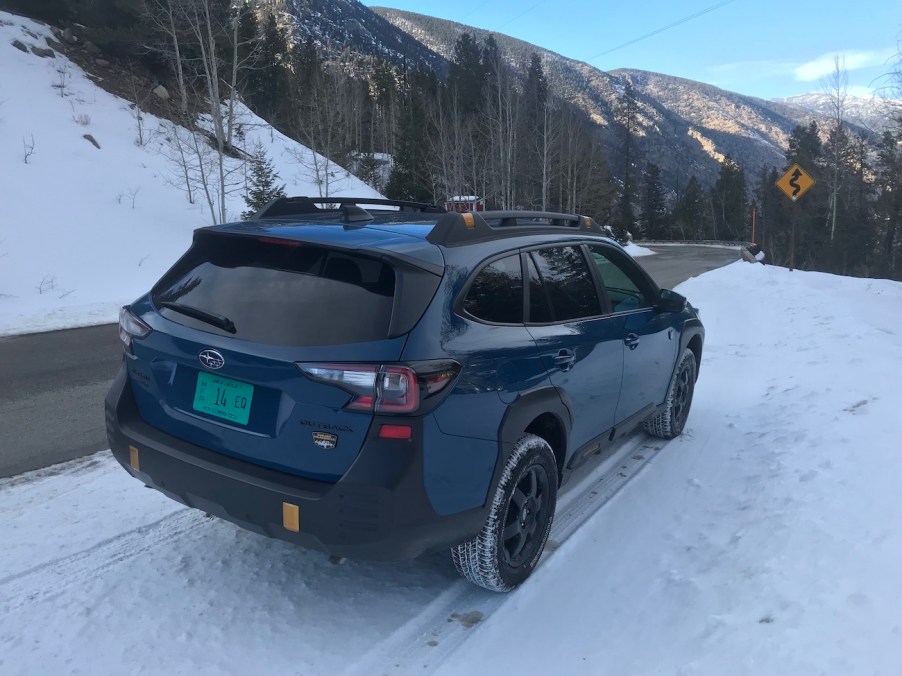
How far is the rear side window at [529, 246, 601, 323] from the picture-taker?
3.46 meters

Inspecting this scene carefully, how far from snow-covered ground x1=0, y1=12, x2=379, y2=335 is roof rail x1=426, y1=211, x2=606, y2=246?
8.95 meters

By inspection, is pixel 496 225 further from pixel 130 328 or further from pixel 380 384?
pixel 130 328

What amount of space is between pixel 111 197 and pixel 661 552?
2216 cm

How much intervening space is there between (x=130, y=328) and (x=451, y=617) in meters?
2.07

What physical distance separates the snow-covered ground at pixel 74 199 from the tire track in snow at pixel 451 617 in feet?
30.0

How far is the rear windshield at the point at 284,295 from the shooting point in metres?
2.59

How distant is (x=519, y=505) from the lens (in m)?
3.10

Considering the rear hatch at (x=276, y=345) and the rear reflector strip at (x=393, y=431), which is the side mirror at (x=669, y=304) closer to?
the rear hatch at (x=276, y=345)

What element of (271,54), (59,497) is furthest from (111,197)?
(271,54)

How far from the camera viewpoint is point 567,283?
366cm

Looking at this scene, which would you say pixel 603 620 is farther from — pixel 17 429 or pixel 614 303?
pixel 17 429

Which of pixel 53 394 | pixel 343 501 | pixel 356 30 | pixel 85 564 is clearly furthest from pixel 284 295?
pixel 356 30

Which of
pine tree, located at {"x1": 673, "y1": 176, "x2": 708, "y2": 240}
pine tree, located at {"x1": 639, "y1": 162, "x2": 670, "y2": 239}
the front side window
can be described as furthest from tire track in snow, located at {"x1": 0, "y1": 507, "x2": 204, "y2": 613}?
pine tree, located at {"x1": 673, "y1": 176, "x2": 708, "y2": 240}

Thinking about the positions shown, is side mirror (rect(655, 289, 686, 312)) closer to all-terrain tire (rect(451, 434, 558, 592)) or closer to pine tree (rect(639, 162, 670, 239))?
all-terrain tire (rect(451, 434, 558, 592))
